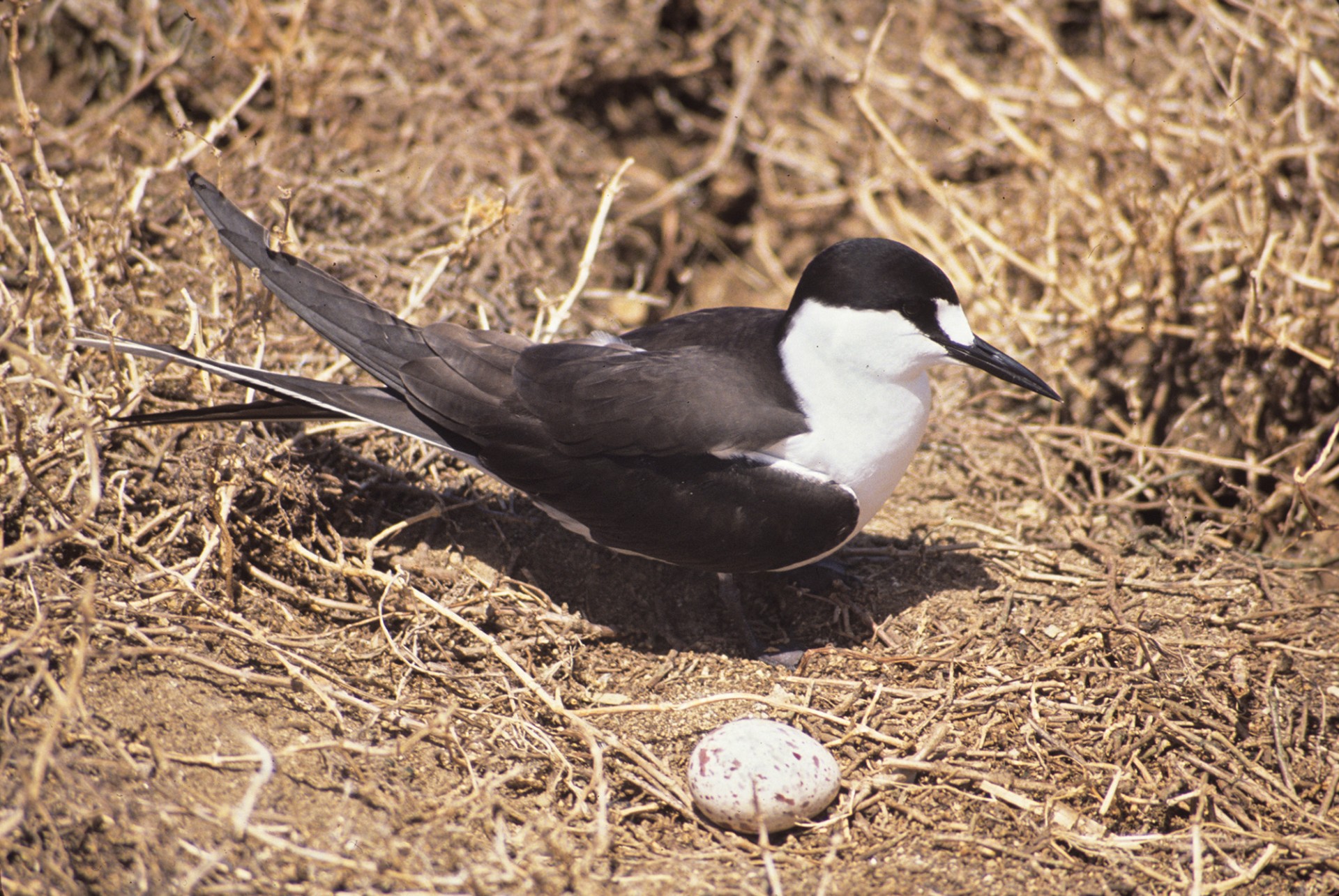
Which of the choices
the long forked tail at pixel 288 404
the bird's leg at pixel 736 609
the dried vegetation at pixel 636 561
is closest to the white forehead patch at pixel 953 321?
the dried vegetation at pixel 636 561

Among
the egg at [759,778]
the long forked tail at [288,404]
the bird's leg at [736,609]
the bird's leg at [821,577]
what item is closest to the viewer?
the egg at [759,778]

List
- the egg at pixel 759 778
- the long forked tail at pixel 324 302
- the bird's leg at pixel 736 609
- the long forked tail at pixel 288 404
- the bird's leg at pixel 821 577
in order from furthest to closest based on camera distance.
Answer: the bird's leg at pixel 821 577 < the bird's leg at pixel 736 609 < the long forked tail at pixel 324 302 < the long forked tail at pixel 288 404 < the egg at pixel 759 778

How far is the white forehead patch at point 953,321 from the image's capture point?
3105mm

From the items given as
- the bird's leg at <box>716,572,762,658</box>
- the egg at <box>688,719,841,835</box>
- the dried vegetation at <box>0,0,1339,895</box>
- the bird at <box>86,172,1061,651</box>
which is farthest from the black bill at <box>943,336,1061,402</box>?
the egg at <box>688,719,841,835</box>

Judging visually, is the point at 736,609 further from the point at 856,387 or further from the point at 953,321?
the point at 953,321

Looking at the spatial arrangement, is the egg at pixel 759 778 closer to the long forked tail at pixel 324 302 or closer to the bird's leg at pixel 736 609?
the bird's leg at pixel 736 609

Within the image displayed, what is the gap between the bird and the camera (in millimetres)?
3084

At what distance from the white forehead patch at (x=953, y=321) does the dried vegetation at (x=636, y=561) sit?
2.74ft

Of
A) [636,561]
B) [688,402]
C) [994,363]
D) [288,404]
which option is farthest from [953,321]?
[288,404]

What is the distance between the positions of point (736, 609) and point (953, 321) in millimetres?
1136

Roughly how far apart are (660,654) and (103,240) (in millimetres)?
2437

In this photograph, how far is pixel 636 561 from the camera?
12.3 ft

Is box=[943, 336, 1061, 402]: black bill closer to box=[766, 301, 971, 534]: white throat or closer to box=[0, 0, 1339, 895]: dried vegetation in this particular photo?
box=[766, 301, 971, 534]: white throat

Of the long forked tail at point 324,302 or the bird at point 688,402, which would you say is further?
the long forked tail at point 324,302
